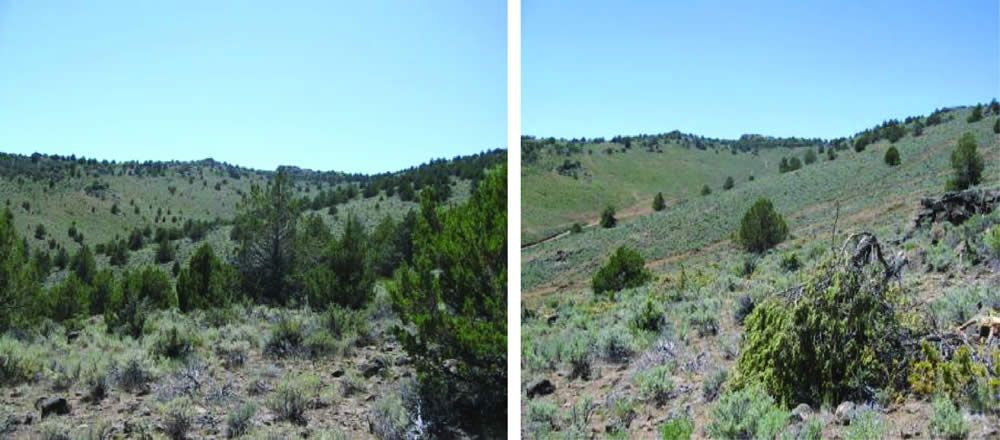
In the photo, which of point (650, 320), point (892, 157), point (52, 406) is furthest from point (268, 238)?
point (892, 157)

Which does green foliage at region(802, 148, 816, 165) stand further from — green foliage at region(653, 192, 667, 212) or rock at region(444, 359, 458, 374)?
rock at region(444, 359, 458, 374)

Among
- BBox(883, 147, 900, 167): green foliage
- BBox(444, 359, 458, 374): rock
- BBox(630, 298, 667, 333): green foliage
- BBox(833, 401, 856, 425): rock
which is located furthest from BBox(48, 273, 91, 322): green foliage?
BBox(883, 147, 900, 167): green foliage

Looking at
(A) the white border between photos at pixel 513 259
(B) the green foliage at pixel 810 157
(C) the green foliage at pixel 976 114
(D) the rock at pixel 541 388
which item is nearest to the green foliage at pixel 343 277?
(A) the white border between photos at pixel 513 259

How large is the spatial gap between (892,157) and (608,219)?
2286 millimetres

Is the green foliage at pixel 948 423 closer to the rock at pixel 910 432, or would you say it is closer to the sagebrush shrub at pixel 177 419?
the rock at pixel 910 432

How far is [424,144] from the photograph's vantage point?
4.32 meters

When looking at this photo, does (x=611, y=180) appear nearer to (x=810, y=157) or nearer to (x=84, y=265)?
(x=810, y=157)

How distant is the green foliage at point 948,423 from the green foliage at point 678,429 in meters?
0.88

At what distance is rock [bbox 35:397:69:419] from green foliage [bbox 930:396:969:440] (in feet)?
10.6

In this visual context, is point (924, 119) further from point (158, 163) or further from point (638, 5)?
point (158, 163)

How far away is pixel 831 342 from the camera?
2.98m

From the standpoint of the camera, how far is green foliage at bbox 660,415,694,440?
10.3 ft

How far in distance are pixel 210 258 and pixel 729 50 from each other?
2973mm

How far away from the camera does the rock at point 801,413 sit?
2941 millimetres
